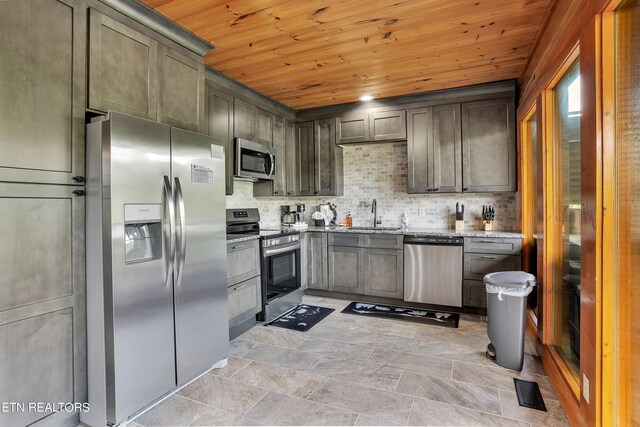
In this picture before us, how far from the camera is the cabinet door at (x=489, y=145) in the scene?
3830 mm

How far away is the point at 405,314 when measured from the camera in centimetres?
384

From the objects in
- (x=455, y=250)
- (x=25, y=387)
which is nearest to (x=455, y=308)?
(x=455, y=250)

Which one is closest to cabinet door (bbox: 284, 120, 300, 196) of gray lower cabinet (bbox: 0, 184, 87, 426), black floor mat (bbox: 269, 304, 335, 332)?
black floor mat (bbox: 269, 304, 335, 332)

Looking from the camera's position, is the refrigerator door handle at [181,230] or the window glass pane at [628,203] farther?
the refrigerator door handle at [181,230]

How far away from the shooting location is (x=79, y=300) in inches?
75.7

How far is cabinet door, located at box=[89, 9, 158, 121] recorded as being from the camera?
6.55 feet

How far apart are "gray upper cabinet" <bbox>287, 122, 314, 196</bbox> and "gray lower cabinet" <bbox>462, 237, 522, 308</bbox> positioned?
2273mm

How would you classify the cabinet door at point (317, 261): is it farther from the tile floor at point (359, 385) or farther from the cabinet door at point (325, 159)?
the tile floor at point (359, 385)

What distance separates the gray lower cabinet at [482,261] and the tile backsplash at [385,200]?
59cm

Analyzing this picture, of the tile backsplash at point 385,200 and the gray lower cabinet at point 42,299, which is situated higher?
the tile backsplash at point 385,200

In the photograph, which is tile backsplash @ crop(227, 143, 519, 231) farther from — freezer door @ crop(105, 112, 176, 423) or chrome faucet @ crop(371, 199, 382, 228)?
freezer door @ crop(105, 112, 176, 423)

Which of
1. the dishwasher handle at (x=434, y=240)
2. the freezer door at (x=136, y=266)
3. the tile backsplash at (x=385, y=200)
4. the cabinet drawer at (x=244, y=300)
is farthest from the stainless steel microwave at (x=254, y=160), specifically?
the dishwasher handle at (x=434, y=240)

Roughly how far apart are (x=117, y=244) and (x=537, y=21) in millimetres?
3243

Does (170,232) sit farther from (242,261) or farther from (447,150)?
(447,150)
